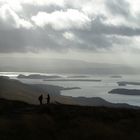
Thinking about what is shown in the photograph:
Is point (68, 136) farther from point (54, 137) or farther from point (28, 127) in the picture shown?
point (28, 127)

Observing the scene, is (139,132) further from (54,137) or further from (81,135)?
(54,137)

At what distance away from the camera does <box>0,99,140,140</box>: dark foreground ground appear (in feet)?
141

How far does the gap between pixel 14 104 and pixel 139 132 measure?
21.5 meters

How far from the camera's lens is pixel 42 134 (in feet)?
141

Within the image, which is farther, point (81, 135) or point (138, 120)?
point (138, 120)

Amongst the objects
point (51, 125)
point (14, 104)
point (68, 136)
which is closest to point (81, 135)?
point (68, 136)

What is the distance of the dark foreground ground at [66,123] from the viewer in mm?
43062

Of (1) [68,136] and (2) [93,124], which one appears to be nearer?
(1) [68,136]

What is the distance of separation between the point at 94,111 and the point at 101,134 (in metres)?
9.91

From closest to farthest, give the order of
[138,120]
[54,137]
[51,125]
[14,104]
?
[54,137]
[51,125]
[138,120]
[14,104]

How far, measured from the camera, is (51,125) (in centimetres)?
4603

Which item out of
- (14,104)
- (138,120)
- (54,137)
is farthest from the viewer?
(14,104)

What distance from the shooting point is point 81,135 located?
1721 inches

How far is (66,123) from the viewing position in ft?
156
